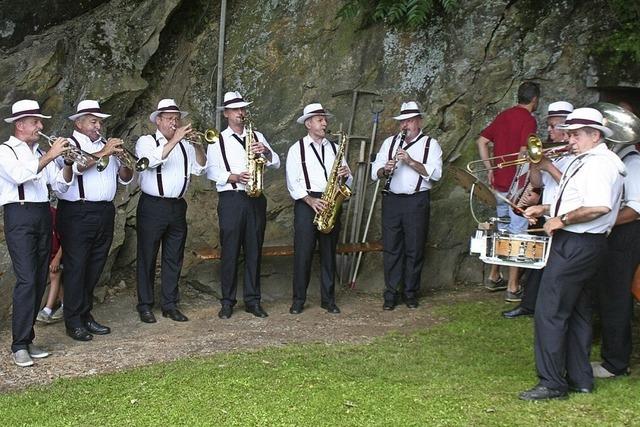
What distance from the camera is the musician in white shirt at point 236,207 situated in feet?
29.5

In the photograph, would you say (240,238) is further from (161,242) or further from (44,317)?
(44,317)

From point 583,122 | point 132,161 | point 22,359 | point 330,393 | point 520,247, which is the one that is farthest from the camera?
point 132,161

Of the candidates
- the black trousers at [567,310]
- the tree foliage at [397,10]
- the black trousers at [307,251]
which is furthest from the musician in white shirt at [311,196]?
the black trousers at [567,310]

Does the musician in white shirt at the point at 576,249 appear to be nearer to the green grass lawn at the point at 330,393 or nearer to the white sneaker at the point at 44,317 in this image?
the green grass lawn at the point at 330,393

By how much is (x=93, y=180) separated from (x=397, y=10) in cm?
443

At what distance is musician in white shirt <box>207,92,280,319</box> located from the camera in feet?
29.5

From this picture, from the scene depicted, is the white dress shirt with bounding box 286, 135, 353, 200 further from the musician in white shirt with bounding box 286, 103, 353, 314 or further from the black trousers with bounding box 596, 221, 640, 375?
the black trousers with bounding box 596, 221, 640, 375

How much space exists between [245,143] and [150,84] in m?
2.38

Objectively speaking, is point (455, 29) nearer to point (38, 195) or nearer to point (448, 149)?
point (448, 149)

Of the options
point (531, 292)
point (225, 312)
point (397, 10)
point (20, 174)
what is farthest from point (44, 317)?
point (397, 10)

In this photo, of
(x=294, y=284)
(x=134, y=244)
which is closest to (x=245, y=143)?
(x=294, y=284)

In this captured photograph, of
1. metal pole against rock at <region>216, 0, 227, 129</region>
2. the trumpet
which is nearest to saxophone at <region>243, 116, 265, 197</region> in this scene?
the trumpet

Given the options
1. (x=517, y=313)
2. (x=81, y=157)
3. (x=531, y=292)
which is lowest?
(x=517, y=313)

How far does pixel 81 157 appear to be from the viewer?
774cm
